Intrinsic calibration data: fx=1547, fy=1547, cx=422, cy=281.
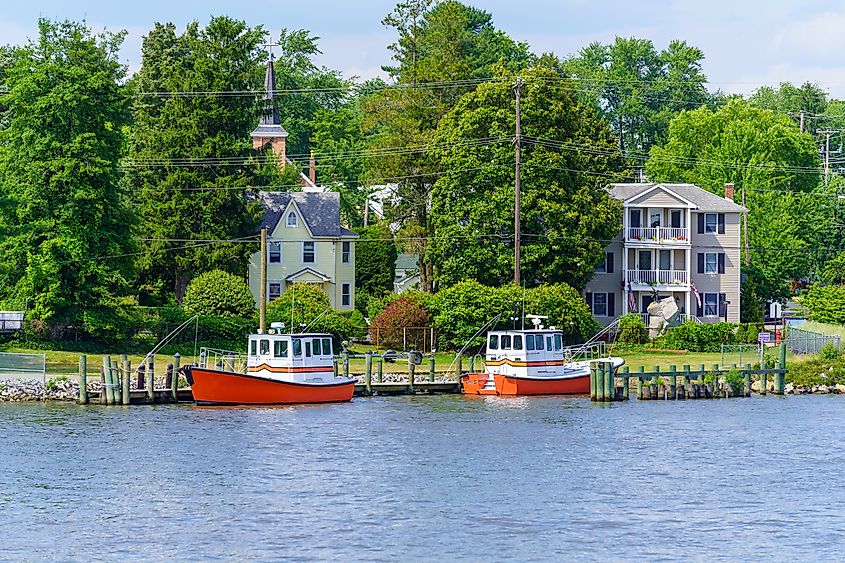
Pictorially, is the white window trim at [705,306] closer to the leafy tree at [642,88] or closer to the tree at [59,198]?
the tree at [59,198]

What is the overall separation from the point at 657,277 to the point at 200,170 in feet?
91.9

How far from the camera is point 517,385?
66.0 meters

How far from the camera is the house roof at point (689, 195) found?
91.9 m

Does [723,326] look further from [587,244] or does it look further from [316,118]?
[316,118]

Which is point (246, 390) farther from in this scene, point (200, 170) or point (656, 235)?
point (656, 235)


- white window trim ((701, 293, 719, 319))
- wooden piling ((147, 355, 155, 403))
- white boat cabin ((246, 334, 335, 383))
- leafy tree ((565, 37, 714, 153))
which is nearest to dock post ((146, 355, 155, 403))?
wooden piling ((147, 355, 155, 403))

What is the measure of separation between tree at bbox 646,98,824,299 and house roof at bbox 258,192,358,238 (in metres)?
29.4

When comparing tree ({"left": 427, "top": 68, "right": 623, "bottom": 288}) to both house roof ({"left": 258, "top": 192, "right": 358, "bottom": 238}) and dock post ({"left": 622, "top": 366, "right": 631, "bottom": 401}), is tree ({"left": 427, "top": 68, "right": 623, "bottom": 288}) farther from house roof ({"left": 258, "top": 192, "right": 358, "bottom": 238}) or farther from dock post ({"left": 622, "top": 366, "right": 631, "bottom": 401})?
dock post ({"left": 622, "top": 366, "right": 631, "bottom": 401})

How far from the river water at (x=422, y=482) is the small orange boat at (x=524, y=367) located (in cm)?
320

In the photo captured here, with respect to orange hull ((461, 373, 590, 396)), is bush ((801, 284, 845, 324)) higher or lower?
higher

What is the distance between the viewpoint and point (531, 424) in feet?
187

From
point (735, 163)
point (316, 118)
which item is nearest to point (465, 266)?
point (735, 163)

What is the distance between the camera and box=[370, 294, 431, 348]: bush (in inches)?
3100

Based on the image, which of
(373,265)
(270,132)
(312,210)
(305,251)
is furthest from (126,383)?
(270,132)
